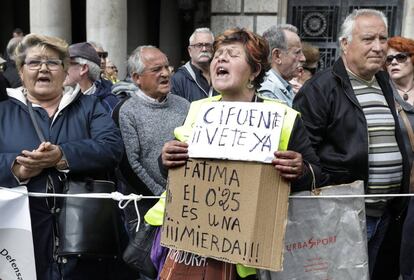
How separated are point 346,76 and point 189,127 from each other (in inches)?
42.2

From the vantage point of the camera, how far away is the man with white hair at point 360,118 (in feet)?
10.2

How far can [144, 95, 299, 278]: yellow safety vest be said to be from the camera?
2.50 metres

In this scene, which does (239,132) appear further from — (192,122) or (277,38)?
(277,38)

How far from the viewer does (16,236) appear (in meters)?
2.89

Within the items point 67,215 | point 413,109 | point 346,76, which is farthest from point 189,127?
point 413,109

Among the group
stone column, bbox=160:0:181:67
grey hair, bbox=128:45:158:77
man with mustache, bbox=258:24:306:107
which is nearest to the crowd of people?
grey hair, bbox=128:45:158:77

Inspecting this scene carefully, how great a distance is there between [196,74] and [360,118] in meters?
2.77

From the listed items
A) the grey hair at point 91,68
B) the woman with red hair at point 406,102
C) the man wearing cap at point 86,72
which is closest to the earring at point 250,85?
the woman with red hair at point 406,102

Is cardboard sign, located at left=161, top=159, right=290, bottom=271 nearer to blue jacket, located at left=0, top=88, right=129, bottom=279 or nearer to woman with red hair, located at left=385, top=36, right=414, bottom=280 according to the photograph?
blue jacket, located at left=0, top=88, right=129, bottom=279

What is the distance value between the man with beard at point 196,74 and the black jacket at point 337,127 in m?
2.29

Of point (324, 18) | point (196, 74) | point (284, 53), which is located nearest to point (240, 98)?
point (284, 53)

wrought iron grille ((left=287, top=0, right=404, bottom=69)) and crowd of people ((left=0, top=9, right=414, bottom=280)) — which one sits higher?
wrought iron grille ((left=287, top=0, right=404, bottom=69))

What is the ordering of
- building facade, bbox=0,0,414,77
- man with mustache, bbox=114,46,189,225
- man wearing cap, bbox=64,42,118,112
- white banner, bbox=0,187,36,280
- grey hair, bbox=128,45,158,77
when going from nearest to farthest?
1. white banner, bbox=0,187,36,280
2. man with mustache, bbox=114,46,189,225
3. grey hair, bbox=128,45,158,77
4. man wearing cap, bbox=64,42,118,112
5. building facade, bbox=0,0,414,77

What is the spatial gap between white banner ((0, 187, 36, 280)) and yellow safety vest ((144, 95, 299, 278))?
61cm
